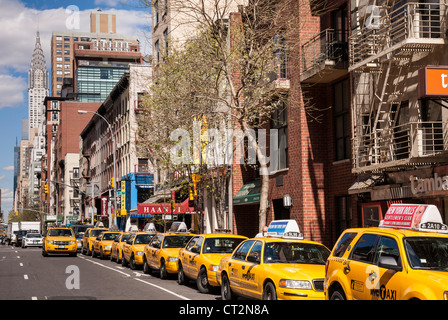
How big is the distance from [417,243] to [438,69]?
6836 mm

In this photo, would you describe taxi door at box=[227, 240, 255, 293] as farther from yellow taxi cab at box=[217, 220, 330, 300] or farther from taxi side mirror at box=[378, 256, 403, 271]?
taxi side mirror at box=[378, 256, 403, 271]

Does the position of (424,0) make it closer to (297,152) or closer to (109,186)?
(297,152)

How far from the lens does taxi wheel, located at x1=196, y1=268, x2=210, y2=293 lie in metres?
17.3

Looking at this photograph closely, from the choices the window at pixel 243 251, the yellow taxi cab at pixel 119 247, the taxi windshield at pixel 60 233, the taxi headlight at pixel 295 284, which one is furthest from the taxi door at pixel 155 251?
the taxi windshield at pixel 60 233

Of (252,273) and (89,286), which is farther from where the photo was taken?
(89,286)

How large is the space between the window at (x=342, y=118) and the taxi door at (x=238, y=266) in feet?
31.6

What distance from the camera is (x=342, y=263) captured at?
11.0 m

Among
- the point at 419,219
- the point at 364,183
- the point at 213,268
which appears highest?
the point at 364,183

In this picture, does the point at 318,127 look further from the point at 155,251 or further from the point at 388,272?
the point at 388,272

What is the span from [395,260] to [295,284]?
2979 mm

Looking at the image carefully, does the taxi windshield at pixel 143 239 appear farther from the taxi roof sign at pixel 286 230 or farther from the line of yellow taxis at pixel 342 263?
the taxi roof sign at pixel 286 230

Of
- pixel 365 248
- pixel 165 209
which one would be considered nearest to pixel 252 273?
pixel 365 248

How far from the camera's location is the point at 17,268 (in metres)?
26.6

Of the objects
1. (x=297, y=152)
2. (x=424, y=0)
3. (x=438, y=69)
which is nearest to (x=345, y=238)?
(x=438, y=69)
